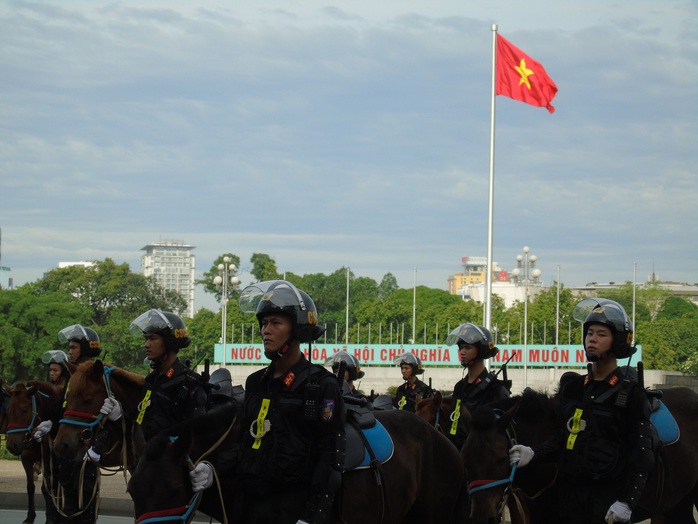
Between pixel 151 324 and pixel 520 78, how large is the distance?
2630 centimetres

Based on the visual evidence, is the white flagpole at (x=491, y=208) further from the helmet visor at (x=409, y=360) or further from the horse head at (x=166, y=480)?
the horse head at (x=166, y=480)

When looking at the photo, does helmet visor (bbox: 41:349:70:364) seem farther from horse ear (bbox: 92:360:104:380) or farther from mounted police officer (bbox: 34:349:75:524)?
horse ear (bbox: 92:360:104:380)

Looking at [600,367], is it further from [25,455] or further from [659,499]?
[25,455]

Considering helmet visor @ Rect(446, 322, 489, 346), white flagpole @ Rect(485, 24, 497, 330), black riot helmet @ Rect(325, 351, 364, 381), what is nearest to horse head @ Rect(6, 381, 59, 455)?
black riot helmet @ Rect(325, 351, 364, 381)

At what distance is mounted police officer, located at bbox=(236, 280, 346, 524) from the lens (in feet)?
19.6

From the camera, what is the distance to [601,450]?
Result: 7289 mm

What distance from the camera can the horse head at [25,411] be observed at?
1373cm

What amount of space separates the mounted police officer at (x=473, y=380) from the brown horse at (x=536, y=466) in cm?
158

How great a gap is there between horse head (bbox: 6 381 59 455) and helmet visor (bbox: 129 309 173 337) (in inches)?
203

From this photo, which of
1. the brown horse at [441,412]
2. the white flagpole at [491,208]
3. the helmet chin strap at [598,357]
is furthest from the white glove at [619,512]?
the white flagpole at [491,208]

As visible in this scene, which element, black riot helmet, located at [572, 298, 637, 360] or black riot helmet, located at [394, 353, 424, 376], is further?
black riot helmet, located at [394, 353, 424, 376]

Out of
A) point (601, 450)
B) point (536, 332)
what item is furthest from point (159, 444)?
point (536, 332)

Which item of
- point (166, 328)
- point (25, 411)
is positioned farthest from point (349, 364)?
point (166, 328)

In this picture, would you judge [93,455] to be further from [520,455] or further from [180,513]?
[520,455]
